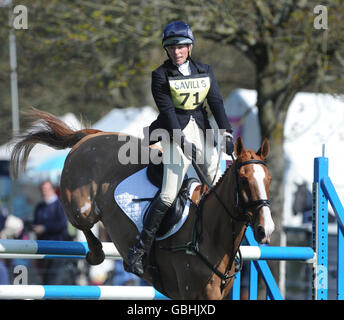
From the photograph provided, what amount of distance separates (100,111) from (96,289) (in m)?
22.3

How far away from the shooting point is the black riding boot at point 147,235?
5.38 meters

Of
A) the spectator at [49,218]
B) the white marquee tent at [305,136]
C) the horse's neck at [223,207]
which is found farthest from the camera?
the white marquee tent at [305,136]

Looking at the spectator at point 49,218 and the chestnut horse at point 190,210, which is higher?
the chestnut horse at point 190,210

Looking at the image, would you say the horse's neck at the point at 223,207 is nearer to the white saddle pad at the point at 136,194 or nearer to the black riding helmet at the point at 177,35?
the white saddle pad at the point at 136,194

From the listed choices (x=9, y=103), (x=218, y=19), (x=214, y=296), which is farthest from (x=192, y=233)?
(x=9, y=103)

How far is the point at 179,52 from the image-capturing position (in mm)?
5488

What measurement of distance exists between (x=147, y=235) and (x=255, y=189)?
100 cm

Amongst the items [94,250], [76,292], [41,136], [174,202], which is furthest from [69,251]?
[41,136]

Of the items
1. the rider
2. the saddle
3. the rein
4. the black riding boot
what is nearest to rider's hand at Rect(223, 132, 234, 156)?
the rider

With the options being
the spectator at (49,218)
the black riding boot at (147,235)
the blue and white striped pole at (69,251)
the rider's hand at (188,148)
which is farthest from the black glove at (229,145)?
the spectator at (49,218)

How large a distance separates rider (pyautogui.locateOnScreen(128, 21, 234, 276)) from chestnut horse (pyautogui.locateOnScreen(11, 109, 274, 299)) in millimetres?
188

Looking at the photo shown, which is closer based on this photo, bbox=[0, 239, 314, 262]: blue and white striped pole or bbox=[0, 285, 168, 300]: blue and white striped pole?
bbox=[0, 285, 168, 300]: blue and white striped pole

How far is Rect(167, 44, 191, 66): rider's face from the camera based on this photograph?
18.0 ft

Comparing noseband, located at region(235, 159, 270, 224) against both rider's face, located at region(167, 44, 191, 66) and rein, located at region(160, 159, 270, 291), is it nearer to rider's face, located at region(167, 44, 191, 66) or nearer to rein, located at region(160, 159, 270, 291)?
rein, located at region(160, 159, 270, 291)
